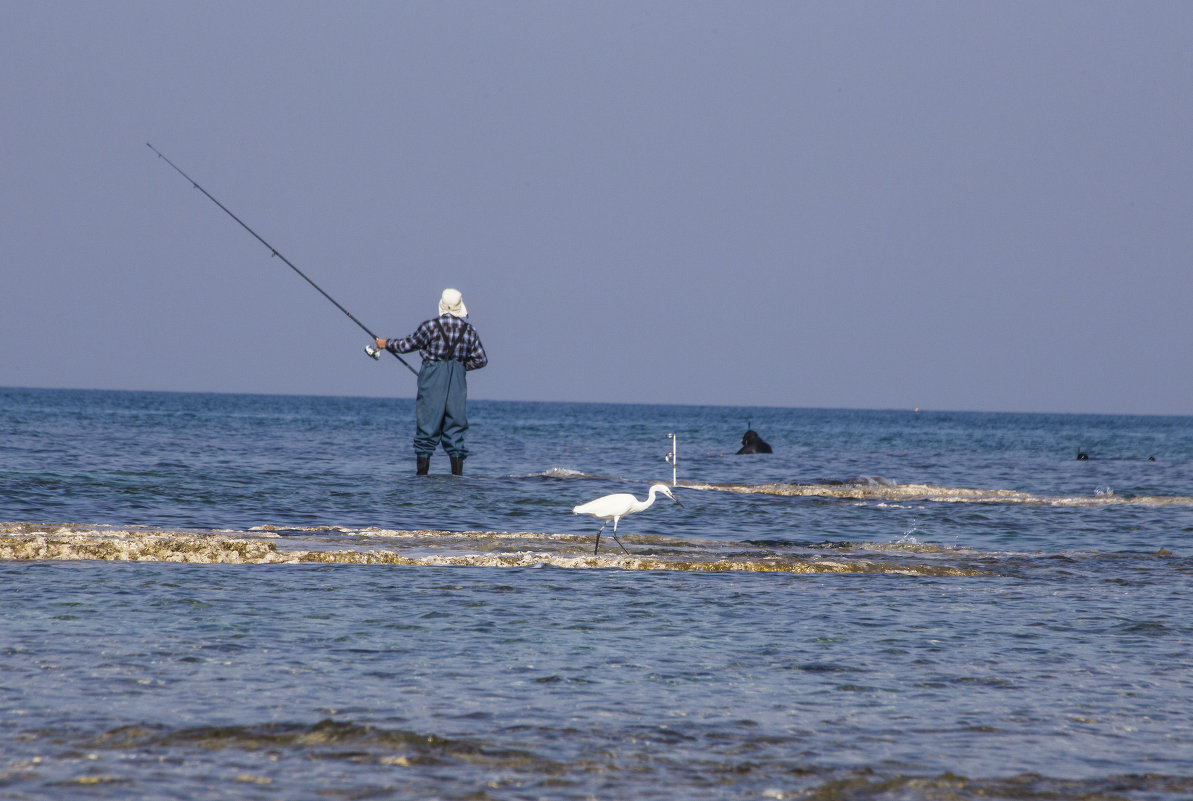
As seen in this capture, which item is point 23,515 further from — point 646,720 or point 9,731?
point 646,720

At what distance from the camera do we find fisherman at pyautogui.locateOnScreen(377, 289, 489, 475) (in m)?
14.4

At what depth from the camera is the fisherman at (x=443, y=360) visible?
14383mm

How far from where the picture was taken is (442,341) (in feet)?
47.3

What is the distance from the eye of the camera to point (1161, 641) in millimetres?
6320

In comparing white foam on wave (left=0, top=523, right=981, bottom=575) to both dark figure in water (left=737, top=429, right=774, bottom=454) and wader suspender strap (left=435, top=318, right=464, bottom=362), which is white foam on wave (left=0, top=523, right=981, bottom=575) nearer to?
wader suspender strap (left=435, top=318, right=464, bottom=362)

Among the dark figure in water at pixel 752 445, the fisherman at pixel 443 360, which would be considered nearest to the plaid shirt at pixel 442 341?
the fisherman at pixel 443 360

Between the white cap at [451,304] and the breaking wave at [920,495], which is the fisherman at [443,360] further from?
the breaking wave at [920,495]

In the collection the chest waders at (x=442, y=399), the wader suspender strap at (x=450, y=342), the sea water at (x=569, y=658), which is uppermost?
the wader suspender strap at (x=450, y=342)

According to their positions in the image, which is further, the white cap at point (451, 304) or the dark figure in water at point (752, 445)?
the dark figure in water at point (752, 445)

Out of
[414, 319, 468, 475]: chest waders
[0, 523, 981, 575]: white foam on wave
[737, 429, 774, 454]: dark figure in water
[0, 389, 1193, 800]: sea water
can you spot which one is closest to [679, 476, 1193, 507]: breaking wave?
[414, 319, 468, 475]: chest waders

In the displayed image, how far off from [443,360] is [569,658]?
9.28 meters

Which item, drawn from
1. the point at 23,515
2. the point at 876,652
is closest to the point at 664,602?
the point at 876,652

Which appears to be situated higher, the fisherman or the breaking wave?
the fisherman

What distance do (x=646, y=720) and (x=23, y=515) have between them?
8307 millimetres
